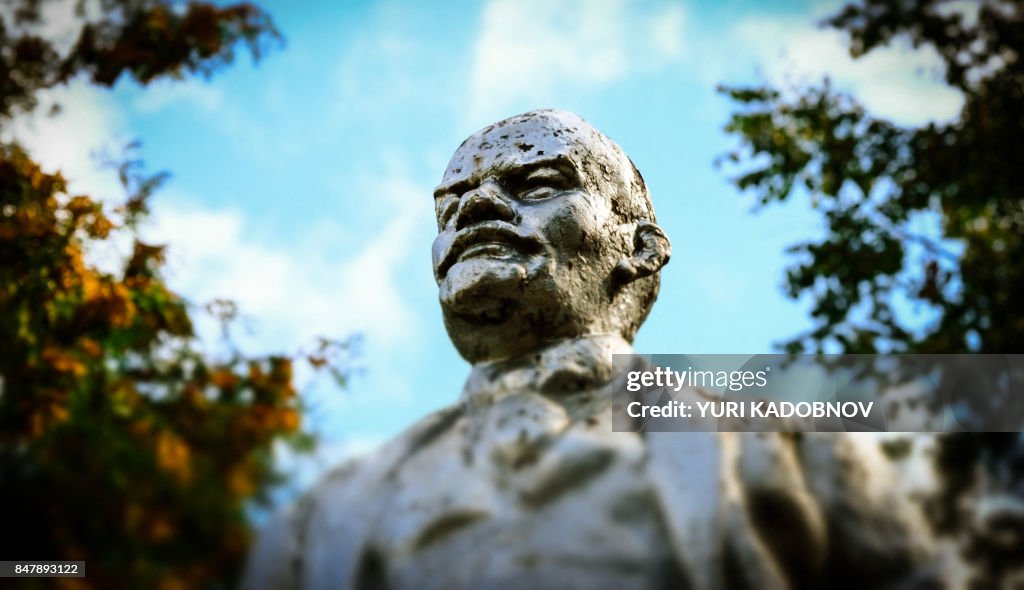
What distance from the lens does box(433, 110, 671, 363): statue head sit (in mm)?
3703

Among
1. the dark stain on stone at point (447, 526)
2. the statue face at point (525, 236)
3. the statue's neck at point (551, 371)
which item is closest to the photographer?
the dark stain on stone at point (447, 526)

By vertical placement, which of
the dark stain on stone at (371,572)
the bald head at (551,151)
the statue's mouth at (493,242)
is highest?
the bald head at (551,151)

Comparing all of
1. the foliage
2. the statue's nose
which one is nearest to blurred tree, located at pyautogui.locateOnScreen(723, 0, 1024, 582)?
the foliage

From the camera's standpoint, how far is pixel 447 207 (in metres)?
4.10

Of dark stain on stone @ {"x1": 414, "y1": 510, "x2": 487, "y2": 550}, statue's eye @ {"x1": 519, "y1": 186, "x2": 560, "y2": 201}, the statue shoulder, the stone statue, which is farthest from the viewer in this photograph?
statue's eye @ {"x1": 519, "y1": 186, "x2": 560, "y2": 201}

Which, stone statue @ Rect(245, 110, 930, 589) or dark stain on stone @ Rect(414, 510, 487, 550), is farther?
dark stain on stone @ Rect(414, 510, 487, 550)

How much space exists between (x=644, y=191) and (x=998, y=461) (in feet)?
5.82

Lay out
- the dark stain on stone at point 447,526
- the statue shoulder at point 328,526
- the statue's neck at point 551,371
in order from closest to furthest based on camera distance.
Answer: the dark stain on stone at point 447,526
the statue shoulder at point 328,526
the statue's neck at point 551,371

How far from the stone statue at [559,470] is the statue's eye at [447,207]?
0.01 metres

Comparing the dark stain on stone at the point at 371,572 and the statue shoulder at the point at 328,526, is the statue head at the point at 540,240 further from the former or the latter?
the dark stain on stone at the point at 371,572

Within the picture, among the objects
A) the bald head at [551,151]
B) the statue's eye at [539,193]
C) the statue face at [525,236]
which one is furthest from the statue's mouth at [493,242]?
the bald head at [551,151]

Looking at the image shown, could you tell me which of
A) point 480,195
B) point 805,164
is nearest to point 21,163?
point 480,195

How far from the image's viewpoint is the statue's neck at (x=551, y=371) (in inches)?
140

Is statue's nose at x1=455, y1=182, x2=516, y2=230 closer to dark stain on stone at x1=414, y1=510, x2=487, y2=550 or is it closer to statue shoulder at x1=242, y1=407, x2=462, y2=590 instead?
statue shoulder at x1=242, y1=407, x2=462, y2=590
